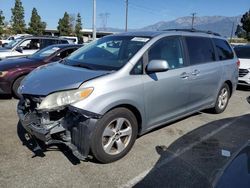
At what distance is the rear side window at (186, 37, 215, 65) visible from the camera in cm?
511

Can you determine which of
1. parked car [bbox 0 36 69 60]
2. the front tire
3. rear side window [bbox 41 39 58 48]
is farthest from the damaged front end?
rear side window [bbox 41 39 58 48]

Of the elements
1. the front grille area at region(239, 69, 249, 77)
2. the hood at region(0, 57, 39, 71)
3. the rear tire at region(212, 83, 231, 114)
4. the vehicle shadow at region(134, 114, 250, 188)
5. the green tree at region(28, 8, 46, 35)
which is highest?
the green tree at region(28, 8, 46, 35)

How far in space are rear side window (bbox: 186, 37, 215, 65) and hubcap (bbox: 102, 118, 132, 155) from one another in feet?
6.23

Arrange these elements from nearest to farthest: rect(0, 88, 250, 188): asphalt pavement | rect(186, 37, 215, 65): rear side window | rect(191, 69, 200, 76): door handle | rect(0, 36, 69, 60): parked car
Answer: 1. rect(0, 88, 250, 188): asphalt pavement
2. rect(191, 69, 200, 76): door handle
3. rect(186, 37, 215, 65): rear side window
4. rect(0, 36, 69, 60): parked car

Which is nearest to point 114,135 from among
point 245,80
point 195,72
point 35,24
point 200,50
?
point 195,72

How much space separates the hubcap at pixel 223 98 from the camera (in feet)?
20.6

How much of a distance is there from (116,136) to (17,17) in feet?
192

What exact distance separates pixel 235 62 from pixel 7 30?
56.2 meters

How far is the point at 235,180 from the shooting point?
2.01 metres

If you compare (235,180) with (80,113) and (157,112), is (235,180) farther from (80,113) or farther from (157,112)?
(157,112)

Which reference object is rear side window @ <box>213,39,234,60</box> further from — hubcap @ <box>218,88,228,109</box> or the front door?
the front door

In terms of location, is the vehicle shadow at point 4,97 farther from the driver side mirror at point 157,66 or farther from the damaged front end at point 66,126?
the driver side mirror at point 157,66

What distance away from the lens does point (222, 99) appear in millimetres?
6402

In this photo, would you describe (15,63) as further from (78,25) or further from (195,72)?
(78,25)
